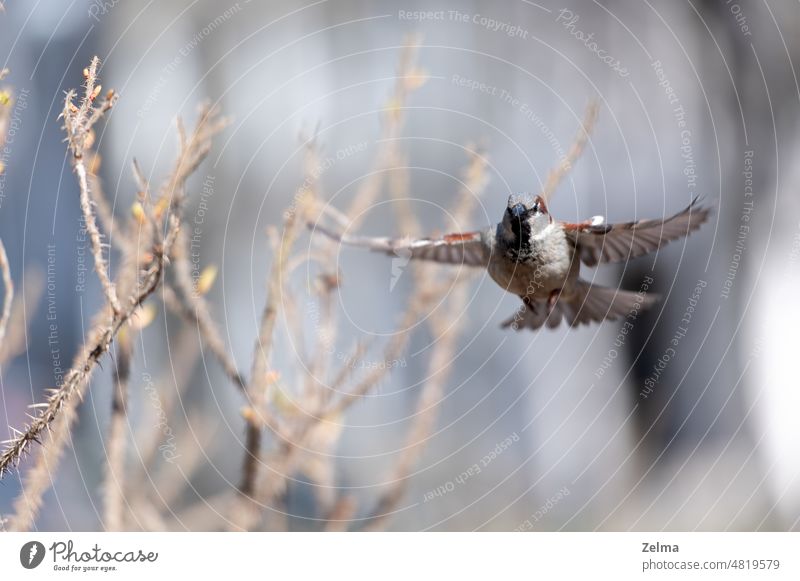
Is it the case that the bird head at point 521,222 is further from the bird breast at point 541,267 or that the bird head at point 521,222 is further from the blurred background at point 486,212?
the blurred background at point 486,212

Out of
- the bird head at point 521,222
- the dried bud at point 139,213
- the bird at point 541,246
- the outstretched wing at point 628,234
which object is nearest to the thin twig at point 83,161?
the dried bud at point 139,213

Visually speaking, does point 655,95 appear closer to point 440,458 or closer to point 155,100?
point 440,458

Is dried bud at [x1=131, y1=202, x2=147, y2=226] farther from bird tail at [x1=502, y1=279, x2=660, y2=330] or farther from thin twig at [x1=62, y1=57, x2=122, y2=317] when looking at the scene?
bird tail at [x1=502, y1=279, x2=660, y2=330]

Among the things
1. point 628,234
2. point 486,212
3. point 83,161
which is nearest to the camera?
point 83,161

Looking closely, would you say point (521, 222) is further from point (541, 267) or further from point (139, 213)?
point (139, 213)

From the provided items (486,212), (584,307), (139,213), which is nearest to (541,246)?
(584,307)

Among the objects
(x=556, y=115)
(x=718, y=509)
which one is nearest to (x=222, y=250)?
(x=556, y=115)
